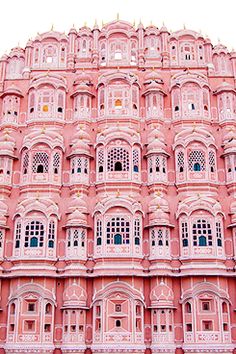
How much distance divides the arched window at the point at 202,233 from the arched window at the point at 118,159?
18.4ft

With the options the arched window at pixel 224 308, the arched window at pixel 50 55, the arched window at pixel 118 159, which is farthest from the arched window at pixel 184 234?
the arched window at pixel 50 55

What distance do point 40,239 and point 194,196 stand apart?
9.67 meters

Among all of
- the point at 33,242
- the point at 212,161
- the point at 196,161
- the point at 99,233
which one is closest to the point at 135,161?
the point at 196,161

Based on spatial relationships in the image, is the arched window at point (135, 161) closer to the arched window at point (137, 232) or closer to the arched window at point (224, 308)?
the arched window at point (137, 232)

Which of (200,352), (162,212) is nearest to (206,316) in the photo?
(200,352)

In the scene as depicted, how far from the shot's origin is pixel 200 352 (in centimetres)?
2447

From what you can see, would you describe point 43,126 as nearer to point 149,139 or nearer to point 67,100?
point 67,100

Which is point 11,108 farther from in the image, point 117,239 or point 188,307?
point 188,307

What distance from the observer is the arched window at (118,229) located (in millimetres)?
26594

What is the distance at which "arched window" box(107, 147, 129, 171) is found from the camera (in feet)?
93.9

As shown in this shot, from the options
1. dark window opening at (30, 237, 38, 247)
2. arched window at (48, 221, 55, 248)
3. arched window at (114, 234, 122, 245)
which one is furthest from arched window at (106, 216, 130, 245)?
dark window opening at (30, 237, 38, 247)

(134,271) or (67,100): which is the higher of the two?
(67,100)

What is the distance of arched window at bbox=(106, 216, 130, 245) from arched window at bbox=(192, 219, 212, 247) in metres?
3.98

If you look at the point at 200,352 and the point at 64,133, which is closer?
the point at 200,352
